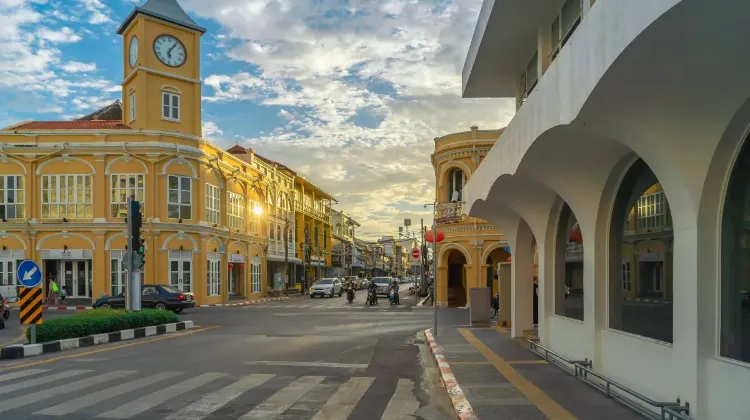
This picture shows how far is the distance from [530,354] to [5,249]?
32571 millimetres

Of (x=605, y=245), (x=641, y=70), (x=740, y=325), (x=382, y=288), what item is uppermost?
(x=641, y=70)

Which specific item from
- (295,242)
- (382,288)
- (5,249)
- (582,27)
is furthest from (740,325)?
(295,242)

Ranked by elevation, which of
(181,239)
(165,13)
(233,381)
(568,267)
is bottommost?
(233,381)

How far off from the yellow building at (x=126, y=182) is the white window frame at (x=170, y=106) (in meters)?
0.06

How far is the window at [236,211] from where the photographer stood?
41756 millimetres

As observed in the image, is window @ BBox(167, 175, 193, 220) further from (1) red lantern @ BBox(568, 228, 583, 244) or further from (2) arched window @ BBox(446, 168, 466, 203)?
(1) red lantern @ BBox(568, 228, 583, 244)

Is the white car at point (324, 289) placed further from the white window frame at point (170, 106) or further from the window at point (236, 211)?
the white window frame at point (170, 106)

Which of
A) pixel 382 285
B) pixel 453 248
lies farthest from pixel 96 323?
pixel 382 285

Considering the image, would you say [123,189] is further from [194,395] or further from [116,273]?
[194,395]

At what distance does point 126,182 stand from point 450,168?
18257mm

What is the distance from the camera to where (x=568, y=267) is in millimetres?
11734

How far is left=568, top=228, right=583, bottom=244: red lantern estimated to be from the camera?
11.0 metres

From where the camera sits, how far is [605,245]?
922 centimetres

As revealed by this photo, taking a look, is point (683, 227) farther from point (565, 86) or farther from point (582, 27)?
point (582, 27)
